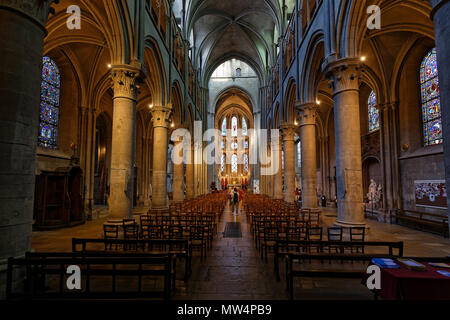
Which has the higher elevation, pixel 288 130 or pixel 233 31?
pixel 233 31

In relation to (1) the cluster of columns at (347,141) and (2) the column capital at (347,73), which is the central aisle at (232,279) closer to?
(1) the cluster of columns at (347,141)

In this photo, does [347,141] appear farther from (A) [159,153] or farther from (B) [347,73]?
(A) [159,153]

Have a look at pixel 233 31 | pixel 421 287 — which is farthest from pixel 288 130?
pixel 233 31

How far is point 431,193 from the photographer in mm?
10891

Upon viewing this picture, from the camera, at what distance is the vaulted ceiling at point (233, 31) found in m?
21.0

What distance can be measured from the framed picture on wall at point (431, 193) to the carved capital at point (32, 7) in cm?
1455

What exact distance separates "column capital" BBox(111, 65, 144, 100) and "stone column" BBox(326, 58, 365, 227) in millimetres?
6933

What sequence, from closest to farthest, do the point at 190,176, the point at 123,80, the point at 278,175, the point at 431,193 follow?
1. the point at 123,80
2. the point at 431,193
3. the point at 278,175
4. the point at 190,176

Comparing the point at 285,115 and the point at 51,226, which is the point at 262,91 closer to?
the point at 285,115

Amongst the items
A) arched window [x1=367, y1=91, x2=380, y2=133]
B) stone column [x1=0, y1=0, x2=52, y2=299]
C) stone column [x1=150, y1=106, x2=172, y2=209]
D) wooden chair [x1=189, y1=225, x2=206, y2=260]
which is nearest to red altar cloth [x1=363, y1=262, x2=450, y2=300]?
wooden chair [x1=189, y1=225, x2=206, y2=260]

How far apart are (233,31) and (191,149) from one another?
1533 centimetres

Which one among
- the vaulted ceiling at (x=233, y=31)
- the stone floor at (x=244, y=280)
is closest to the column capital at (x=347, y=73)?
the stone floor at (x=244, y=280)

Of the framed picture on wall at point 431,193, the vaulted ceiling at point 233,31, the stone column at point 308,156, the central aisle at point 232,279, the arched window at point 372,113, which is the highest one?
the vaulted ceiling at point 233,31

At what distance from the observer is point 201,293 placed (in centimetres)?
367
